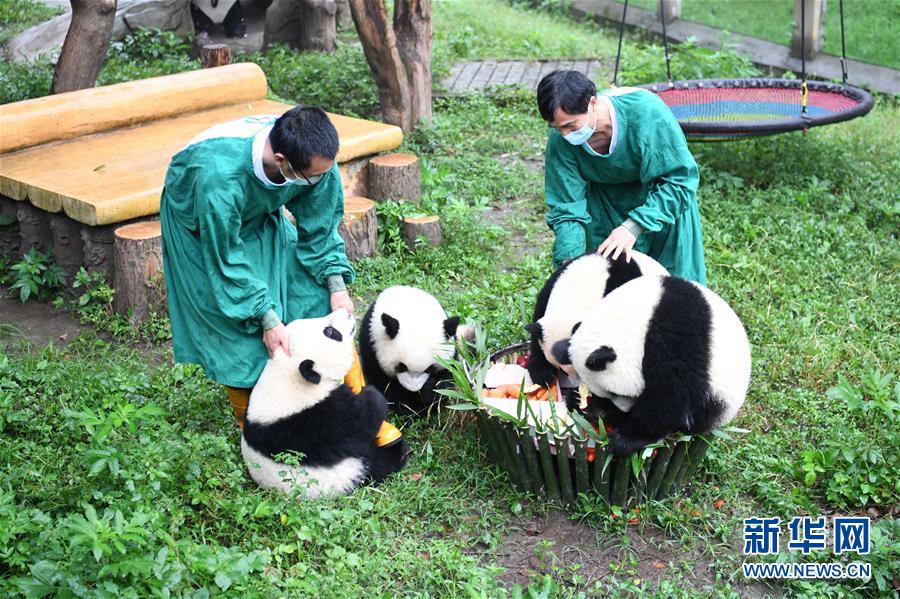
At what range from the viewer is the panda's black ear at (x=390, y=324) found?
3965mm

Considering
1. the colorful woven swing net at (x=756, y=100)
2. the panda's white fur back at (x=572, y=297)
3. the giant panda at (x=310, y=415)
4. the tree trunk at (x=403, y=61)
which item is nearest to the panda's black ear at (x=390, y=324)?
the giant panda at (x=310, y=415)

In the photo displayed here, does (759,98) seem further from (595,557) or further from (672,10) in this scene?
(595,557)

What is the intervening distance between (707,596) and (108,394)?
2.63 meters

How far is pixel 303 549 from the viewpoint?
3.29m

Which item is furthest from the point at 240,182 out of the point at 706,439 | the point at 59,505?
the point at 706,439

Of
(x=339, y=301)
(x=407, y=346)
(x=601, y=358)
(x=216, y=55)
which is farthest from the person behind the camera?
(x=216, y=55)

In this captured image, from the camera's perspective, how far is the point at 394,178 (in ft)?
20.2

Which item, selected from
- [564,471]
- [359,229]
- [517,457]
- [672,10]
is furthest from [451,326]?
[672,10]

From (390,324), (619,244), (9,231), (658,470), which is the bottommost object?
(9,231)

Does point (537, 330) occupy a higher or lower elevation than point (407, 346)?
higher

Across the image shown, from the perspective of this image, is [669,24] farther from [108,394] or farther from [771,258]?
[108,394]

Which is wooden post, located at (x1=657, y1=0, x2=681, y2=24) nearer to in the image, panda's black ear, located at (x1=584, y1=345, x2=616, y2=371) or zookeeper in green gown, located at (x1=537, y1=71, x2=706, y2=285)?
zookeeper in green gown, located at (x1=537, y1=71, x2=706, y2=285)

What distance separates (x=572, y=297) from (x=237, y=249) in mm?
1280

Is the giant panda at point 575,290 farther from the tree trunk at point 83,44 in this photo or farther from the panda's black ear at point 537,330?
the tree trunk at point 83,44
